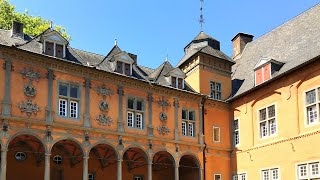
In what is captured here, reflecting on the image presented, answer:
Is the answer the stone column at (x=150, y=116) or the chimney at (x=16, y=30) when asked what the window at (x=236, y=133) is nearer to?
the stone column at (x=150, y=116)

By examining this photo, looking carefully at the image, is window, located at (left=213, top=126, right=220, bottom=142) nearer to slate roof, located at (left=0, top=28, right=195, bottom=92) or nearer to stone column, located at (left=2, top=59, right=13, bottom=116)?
slate roof, located at (left=0, top=28, right=195, bottom=92)

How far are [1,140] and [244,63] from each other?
57.4 feet

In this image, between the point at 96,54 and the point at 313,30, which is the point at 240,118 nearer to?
the point at 313,30

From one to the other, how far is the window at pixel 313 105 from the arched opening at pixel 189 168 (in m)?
7.13

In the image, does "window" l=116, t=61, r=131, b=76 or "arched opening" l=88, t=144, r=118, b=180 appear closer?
"window" l=116, t=61, r=131, b=76

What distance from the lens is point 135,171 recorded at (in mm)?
25609

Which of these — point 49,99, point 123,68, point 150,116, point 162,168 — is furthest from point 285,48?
point 49,99

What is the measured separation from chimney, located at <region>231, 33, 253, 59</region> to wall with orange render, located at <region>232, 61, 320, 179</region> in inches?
283

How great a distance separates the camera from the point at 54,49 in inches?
827

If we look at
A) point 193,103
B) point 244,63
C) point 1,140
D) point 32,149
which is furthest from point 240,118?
point 1,140

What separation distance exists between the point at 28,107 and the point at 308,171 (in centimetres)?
1334

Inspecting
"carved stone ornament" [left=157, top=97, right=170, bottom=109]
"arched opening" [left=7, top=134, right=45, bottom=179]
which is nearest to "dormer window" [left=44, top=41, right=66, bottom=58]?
"arched opening" [left=7, top=134, right=45, bottom=179]

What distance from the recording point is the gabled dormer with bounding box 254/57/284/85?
2412 centimetres

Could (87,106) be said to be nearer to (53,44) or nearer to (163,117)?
(53,44)
